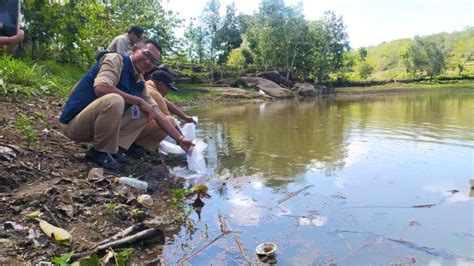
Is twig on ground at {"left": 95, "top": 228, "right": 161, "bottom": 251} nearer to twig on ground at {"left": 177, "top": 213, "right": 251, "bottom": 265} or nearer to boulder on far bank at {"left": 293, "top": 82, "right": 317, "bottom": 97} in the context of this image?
twig on ground at {"left": 177, "top": 213, "right": 251, "bottom": 265}

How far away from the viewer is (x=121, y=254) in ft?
7.70

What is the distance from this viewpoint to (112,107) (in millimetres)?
3920

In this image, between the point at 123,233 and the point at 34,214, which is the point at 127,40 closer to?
the point at 34,214

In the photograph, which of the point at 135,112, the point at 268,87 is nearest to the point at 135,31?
the point at 135,112

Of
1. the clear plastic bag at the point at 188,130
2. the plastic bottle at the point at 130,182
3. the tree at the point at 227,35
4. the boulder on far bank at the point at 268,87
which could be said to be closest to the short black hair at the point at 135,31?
the clear plastic bag at the point at 188,130

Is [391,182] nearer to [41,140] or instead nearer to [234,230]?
[234,230]

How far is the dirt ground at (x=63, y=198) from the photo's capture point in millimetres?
2451

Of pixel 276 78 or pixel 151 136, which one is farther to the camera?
pixel 276 78

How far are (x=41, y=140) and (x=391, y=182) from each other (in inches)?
151

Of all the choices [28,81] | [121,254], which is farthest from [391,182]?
[28,81]

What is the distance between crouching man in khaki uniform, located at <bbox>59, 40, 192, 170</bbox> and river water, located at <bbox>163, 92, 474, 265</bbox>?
1026 millimetres

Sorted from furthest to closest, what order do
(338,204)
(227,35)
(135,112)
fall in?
(227,35) < (135,112) < (338,204)

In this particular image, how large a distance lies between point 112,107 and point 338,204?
7.48 ft

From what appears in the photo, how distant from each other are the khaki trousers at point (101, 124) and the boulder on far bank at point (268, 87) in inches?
1059
